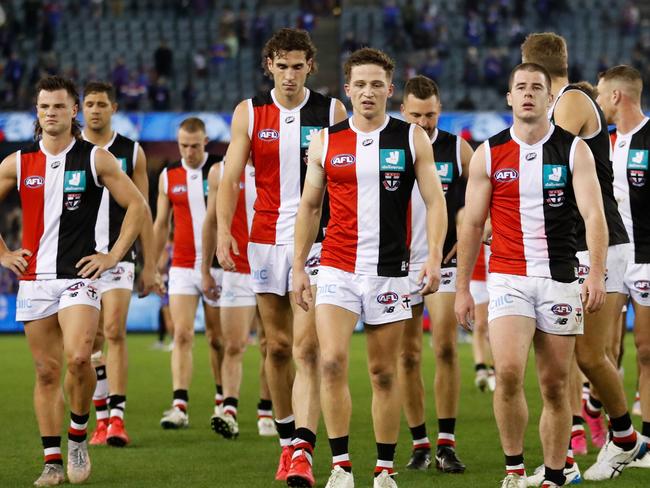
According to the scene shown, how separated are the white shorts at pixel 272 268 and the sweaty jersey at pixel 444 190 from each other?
3.22ft

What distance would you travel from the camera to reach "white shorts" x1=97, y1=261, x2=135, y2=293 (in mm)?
9133

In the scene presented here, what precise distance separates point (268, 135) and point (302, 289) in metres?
1.26

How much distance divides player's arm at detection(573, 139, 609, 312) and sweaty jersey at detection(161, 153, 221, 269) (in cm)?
497

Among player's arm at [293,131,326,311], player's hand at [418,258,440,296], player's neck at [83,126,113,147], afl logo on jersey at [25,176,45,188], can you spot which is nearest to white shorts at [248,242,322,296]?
player's arm at [293,131,326,311]

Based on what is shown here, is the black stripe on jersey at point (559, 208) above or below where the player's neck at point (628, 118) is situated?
below

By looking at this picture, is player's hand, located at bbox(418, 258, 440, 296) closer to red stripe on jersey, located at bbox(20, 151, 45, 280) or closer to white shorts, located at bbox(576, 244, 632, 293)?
white shorts, located at bbox(576, 244, 632, 293)

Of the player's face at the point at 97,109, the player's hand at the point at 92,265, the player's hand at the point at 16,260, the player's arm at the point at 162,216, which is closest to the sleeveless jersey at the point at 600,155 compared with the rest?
the player's hand at the point at 92,265

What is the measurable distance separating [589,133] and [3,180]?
11.4 ft

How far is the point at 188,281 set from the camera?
1041 cm

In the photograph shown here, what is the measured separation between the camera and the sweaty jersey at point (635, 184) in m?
7.94

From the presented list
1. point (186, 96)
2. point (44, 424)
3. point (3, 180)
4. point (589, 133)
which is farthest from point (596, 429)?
point (186, 96)

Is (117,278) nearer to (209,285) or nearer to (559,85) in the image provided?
(209,285)

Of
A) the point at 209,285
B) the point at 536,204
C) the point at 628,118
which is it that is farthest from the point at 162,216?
the point at 536,204

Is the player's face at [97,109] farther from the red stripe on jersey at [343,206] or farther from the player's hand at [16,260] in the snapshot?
the red stripe on jersey at [343,206]
